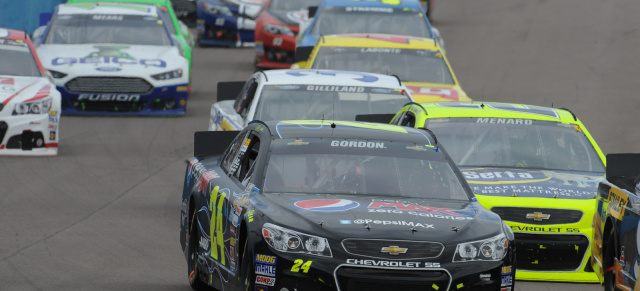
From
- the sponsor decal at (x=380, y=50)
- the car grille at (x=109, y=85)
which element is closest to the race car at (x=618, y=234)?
the sponsor decal at (x=380, y=50)

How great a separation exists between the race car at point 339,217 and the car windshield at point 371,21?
468 inches

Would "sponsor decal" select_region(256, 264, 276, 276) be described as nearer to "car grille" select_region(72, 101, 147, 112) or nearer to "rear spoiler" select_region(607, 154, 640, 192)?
"rear spoiler" select_region(607, 154, 640, 192)

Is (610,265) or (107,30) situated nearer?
(610,265)

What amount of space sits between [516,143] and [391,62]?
6.28m

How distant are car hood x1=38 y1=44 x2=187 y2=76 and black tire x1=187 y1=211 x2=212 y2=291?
11.1 m

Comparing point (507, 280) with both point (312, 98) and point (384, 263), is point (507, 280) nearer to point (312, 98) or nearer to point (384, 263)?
point (384, 263)

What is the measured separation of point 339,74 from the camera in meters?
15.2

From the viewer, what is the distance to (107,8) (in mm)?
22812

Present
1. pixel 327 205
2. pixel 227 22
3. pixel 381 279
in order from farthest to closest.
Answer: pixel 227 22 → pixel 327 205 → pixel 381 279

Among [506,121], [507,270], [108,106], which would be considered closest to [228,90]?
[108,106]

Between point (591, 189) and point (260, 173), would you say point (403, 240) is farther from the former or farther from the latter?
point (591, 189)

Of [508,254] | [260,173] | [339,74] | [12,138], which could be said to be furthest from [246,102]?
[508,254]

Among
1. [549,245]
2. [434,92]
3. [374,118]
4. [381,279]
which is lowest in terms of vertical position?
[434,92]

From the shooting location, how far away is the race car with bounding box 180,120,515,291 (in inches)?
298
